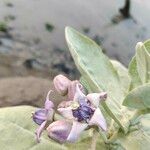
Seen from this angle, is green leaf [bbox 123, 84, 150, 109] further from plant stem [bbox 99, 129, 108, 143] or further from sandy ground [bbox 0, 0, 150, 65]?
sandy ground [bbox 0, 0, 150, 65]

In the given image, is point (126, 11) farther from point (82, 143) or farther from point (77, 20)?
point (82, 143)

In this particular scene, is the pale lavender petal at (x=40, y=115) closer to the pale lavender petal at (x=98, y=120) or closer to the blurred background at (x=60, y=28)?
the pale lavender petal at (x=98, y=120)

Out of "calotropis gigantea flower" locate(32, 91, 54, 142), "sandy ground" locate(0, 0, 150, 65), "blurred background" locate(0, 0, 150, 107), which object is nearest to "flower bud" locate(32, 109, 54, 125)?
"calotropis gigantea flower" locate(32, 91, 54, 142)

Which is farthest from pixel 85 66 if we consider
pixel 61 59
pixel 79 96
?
pixel 61 59

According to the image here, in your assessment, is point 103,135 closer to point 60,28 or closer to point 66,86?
point 66,86

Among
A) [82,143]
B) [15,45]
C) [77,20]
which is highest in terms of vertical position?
[82,143]

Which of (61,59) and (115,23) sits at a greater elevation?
(115,23)

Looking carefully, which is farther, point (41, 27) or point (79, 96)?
point (41, 27)

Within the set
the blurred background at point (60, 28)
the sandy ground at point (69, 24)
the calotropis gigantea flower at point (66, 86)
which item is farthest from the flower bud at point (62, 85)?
the sandy ground at point (69, 24)
